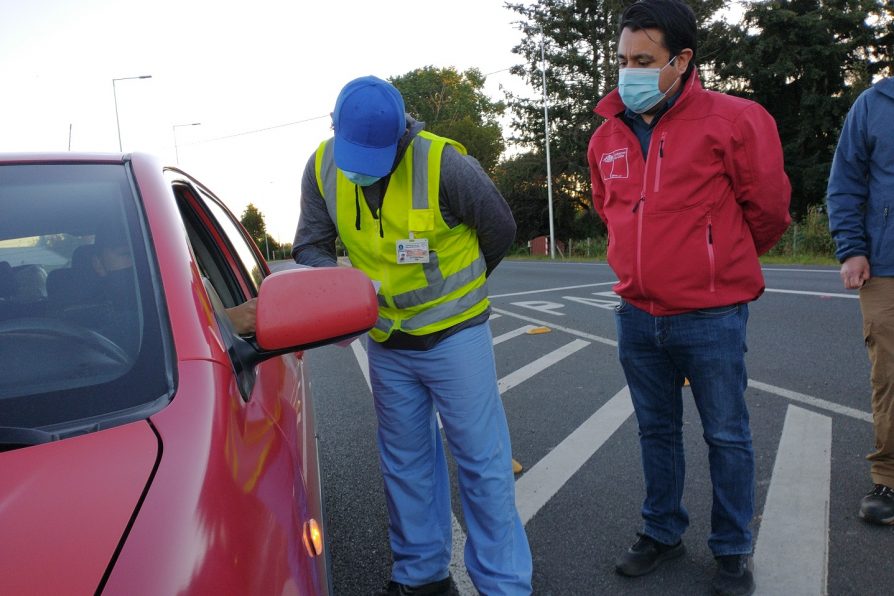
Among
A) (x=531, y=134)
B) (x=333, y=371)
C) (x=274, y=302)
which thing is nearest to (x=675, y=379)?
(x=274, y=302)

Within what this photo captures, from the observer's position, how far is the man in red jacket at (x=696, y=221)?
2453 millimetres

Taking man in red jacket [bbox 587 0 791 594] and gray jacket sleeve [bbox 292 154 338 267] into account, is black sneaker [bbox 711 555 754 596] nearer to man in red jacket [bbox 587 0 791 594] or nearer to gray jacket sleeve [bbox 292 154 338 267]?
man in red jacket [bbox 587 0 791 594]

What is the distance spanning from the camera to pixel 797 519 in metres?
3.08

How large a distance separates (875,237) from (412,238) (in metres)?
1.92

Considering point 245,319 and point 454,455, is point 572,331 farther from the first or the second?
point 245,319

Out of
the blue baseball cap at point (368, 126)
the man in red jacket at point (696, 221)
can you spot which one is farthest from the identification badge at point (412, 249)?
the man in red jacket at point (696, 221)

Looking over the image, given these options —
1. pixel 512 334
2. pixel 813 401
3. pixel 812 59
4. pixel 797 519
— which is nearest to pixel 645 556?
pixel 797 519

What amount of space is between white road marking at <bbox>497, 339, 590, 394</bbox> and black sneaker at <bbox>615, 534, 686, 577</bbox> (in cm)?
299

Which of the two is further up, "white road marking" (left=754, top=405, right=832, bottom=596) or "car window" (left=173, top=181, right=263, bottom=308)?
"car window" (left=173, top=181, right=263, bottom=308)

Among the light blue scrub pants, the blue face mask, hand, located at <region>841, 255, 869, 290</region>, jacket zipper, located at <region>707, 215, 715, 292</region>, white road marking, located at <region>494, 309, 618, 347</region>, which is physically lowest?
white road marking, located at <region>494, 309, 618, 347</region>

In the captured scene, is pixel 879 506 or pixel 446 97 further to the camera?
pixel 446 97

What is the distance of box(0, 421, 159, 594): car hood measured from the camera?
96 centimetres

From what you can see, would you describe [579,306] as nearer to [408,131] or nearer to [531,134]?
[408,131]

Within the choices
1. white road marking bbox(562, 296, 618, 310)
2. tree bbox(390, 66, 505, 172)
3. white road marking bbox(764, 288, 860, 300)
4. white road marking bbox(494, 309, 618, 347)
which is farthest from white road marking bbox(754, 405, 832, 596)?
tree bbox(390, 66, 505, 172)
